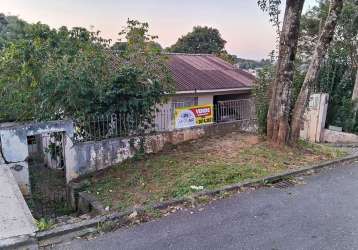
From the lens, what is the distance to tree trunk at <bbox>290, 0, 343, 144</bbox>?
301 inches

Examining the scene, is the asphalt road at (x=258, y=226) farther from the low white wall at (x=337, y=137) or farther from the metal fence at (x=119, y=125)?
the low white wall at (x=337, y=137)

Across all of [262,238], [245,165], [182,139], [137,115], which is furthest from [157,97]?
[262,238]

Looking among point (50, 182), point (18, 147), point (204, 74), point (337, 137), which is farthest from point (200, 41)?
point (18, 147)

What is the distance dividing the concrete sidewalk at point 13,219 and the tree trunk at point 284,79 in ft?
19.5

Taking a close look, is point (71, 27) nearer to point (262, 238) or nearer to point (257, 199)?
point (257, 199)

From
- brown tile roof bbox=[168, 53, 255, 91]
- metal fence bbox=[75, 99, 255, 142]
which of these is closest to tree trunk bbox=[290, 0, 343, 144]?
metal fence bbox=[75, 99, 255, 142]

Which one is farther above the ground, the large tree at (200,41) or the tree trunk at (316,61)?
the large tree at (200,41)

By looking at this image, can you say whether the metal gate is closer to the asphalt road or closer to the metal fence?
the metal fence

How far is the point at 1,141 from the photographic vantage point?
632cm

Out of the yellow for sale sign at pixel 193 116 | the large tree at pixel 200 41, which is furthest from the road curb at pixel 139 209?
the large tree at pixel 200 41

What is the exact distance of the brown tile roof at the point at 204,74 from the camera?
14535mm

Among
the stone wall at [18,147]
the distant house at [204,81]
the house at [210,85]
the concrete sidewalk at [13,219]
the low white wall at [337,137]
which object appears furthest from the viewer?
the distant house at [204,81]

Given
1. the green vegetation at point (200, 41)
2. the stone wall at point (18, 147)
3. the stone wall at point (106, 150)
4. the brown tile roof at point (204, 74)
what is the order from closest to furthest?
the stone wall at point (18, 147)
the stone wall at point (106, 150)
the brown tile roof at point (204, 74)
the green vegetation at point (200, 41)

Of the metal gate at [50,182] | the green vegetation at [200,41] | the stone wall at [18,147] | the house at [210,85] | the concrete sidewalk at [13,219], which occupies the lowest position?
the metal gate at [50,182]
